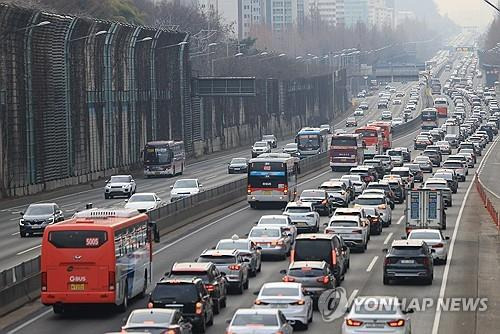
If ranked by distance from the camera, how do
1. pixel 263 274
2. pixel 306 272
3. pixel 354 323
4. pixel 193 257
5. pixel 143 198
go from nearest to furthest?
pixel 354 323, pixel 306 272, pixel 263 274, pixel 193 257, pixel 143 198

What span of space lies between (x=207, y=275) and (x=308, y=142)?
8167 cm

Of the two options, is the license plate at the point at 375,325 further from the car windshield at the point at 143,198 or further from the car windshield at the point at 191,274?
the car windshield at the point at 143,198

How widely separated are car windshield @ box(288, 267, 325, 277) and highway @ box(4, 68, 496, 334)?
4.38ft

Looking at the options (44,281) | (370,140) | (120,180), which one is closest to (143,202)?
(120,180)

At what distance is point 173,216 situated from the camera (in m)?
62.9

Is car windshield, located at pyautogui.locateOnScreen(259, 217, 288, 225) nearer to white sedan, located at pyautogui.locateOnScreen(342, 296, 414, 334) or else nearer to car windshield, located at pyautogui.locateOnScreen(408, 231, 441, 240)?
car windshield, located at pyautogui.locateOnScreen(408, 231, 441, 240)

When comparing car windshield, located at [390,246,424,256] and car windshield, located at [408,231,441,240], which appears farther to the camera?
car windshield, located at [408,231,441,240]

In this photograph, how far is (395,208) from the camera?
75.5 meters

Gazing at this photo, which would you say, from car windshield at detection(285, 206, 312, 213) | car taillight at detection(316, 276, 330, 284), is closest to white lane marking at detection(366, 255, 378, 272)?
car windshield at detection(285, 206, 312, 213)

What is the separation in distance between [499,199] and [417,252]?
4150 cm

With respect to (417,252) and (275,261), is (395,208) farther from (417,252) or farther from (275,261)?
(417,252)

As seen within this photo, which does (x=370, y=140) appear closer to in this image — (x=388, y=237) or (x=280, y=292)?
(x=388, y=237)

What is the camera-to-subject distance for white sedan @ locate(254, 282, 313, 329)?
33.6 m

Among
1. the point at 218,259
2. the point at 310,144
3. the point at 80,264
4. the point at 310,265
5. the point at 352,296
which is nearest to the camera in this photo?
the point at 80,264
